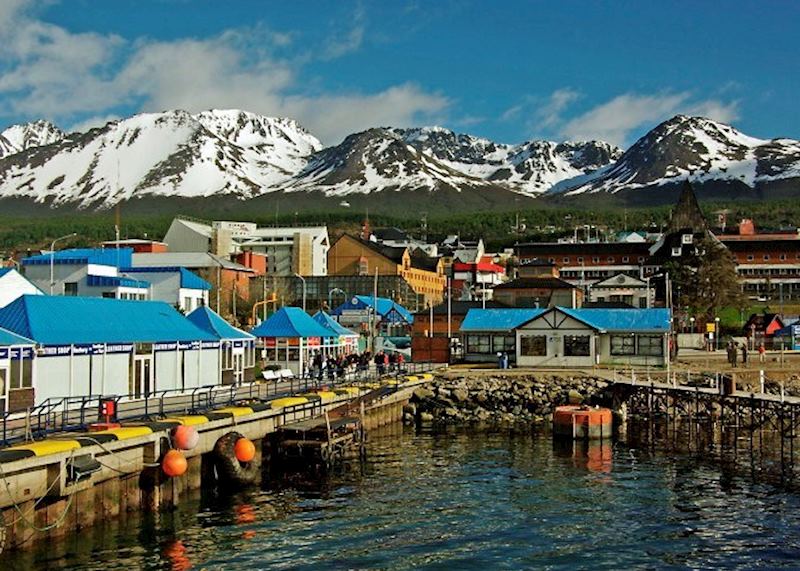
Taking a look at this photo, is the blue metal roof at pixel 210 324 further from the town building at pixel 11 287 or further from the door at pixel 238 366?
the town building at pixel 11 287

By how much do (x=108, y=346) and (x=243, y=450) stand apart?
8274 mm

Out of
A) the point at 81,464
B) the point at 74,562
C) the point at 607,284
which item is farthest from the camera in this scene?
the point at 607,284

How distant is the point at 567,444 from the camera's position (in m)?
49.5

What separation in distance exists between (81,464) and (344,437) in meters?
17.2

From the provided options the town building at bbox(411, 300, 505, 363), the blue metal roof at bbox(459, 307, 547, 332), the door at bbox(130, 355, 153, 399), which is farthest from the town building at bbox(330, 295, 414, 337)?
the door at bbox(130, 355, 153, 399)

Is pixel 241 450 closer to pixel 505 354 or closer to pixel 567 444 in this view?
pixel 567 444

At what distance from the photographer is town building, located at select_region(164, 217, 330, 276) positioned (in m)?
171

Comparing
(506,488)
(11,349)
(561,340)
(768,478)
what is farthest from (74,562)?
(561,340)

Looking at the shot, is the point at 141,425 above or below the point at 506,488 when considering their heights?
above

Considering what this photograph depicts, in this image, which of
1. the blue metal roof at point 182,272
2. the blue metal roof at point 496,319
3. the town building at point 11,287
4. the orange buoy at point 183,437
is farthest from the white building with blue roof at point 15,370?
the blue metal roof at point 496,319

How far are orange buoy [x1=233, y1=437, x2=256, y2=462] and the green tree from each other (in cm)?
7878

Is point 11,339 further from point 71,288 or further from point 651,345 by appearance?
point 651,345

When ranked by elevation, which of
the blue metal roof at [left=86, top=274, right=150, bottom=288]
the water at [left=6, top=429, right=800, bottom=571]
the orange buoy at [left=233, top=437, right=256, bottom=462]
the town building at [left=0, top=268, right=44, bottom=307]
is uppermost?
the blue metal roof at [left=86, top=274, right=150, bottom=288]

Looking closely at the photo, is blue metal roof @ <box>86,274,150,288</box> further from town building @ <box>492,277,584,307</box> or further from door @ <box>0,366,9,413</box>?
town building @ <box>492,277,584,307</box>
